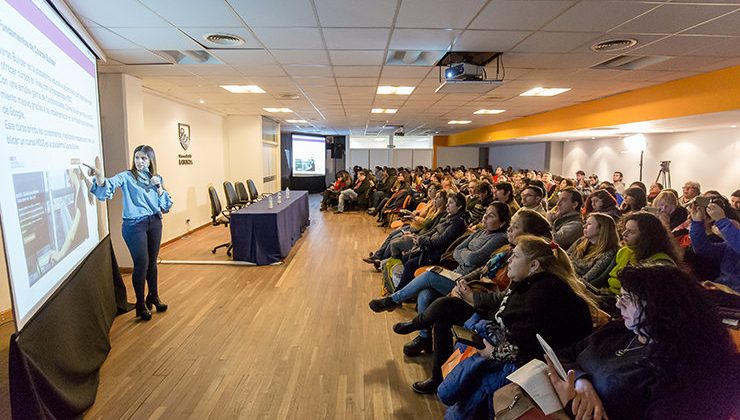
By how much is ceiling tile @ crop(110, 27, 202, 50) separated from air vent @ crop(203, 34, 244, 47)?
205 millimetres

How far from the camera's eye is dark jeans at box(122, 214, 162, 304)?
11.4ft

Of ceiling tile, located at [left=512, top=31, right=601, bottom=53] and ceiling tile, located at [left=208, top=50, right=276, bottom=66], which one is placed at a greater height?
ceiling tile, located at [left=208, top=50, right=276, bottom=66]

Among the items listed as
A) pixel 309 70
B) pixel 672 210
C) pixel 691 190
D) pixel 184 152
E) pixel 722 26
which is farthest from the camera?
pixel 184 152

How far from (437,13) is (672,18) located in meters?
1.88

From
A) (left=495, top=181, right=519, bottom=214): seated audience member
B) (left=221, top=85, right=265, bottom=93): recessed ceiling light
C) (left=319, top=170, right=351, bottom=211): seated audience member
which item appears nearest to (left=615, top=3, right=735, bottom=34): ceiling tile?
(left=495, top=181, right=519, bottom=214): seated audience member

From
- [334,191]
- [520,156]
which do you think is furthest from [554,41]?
[520,156]

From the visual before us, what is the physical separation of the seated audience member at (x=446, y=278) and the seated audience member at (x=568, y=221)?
0.67 metres

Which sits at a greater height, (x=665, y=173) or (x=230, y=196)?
(x=665, y=173)

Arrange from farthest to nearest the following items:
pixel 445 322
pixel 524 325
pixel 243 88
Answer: pixel 243 88
pixel 445 322
pixel 524 325

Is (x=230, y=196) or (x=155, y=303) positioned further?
(x=230, y=196)

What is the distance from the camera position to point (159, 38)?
3.57 m

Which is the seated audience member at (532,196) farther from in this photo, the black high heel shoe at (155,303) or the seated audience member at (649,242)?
the black high heel shoe at (155,303)

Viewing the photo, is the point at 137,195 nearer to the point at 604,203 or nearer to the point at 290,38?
the point at 290,38

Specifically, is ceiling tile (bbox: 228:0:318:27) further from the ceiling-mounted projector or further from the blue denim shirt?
the blue denim shirt
